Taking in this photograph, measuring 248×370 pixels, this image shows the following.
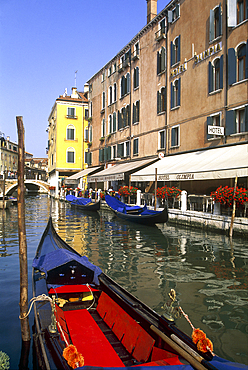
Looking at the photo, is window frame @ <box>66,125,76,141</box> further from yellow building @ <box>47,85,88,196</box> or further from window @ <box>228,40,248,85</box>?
window @ <box>228,40,248,85</box>

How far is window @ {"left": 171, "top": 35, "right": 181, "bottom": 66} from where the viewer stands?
14.7m

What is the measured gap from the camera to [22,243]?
3.28 meters

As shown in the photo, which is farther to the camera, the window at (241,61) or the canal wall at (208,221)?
the window at (241,61)

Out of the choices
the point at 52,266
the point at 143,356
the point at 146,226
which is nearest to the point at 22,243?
the point at 52,266

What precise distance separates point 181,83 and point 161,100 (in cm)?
198

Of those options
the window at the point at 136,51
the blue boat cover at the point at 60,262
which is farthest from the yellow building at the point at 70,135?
the blue boat cover at the point at 60,262

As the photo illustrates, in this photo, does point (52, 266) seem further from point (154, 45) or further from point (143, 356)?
point (154, 45)

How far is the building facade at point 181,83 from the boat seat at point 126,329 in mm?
8990

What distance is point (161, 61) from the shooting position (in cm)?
1620

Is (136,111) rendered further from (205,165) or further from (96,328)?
(96,328)

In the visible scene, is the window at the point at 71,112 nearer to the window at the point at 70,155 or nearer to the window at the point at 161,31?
the window at the point at 70,155

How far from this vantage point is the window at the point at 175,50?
578 inches

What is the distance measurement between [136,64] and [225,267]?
52.9 ft

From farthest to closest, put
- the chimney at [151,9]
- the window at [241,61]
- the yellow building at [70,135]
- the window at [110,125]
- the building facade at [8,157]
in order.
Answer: the building facade at [8,157], the yellow building at [70,135], the window at [110,125], the chimney at [151,9], the window at [241,61]
